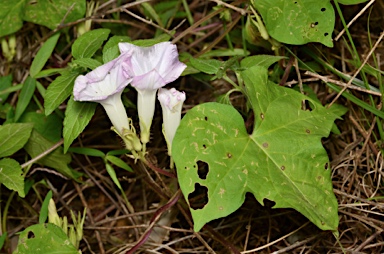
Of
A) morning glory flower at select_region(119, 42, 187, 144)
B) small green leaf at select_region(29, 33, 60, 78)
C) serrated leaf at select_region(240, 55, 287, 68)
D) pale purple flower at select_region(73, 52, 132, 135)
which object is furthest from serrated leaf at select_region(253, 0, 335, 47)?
small green leaf at select_region(29, 33, 60, 78)

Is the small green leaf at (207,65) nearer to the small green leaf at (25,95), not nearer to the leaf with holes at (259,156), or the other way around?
the leaf with holes at (259,156)

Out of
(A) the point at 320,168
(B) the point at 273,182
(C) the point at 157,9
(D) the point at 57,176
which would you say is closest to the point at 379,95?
(A) the point at 320,168

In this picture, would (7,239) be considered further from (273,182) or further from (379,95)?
(379,95)

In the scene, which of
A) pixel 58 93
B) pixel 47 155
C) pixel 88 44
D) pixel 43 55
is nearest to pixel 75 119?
pixel 58 93

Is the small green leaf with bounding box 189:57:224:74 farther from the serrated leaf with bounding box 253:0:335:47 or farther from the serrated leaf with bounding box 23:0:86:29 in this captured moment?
the serrated leaf with bounding box 23:0:86:29

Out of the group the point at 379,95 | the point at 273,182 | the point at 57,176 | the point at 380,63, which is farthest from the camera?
the point at 57,176

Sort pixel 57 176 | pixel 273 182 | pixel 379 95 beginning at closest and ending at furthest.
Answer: pixel 273 182 < pixel 379 95 < pixel 57 176
